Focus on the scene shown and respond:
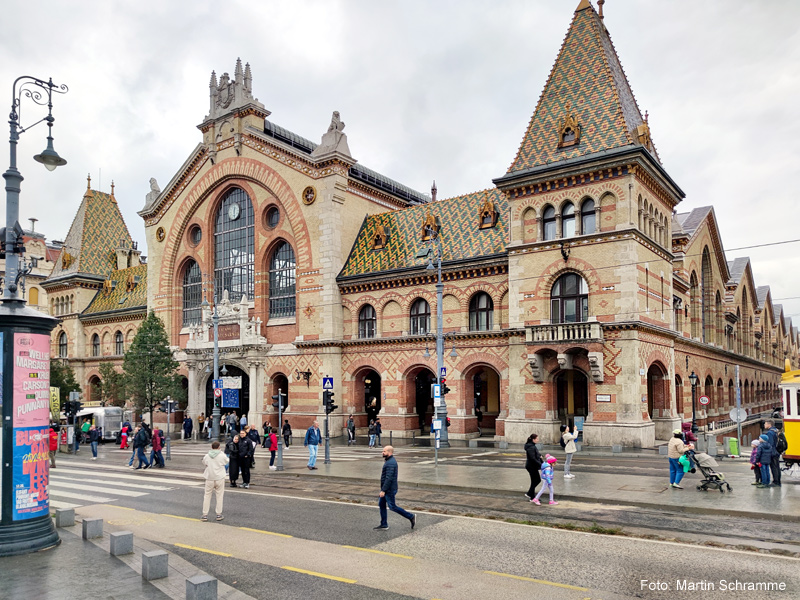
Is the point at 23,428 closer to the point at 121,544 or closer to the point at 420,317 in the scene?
the point at 121,544

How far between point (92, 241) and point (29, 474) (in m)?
55.2

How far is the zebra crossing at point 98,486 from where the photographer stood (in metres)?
17.8

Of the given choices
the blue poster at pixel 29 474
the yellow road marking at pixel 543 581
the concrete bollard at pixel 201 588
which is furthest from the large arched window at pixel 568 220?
the concrete bollard at pixel 201 588

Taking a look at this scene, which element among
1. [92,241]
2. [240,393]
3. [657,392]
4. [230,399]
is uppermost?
[92,241]

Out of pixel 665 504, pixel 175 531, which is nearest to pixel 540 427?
pixel 665 504

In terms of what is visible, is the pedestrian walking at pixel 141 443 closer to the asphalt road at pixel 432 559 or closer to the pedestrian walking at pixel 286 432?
the pedestrian walking at pixel 286 432

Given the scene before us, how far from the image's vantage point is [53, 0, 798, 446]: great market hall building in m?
29.7

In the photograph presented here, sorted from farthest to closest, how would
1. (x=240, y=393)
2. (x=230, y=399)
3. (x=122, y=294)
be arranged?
(x=122, y=294), (x=240, y=393), (x=230, y=399)

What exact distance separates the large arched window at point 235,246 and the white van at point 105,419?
11948 mm

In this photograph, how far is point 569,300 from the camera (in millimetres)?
30812

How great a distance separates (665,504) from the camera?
15.1 metres

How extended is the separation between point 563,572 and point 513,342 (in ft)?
73.3

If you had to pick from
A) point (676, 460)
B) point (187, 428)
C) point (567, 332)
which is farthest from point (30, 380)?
point (187, 428)

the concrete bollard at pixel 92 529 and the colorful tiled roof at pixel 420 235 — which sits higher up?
the colorful tiled roof at pixel 420 235
